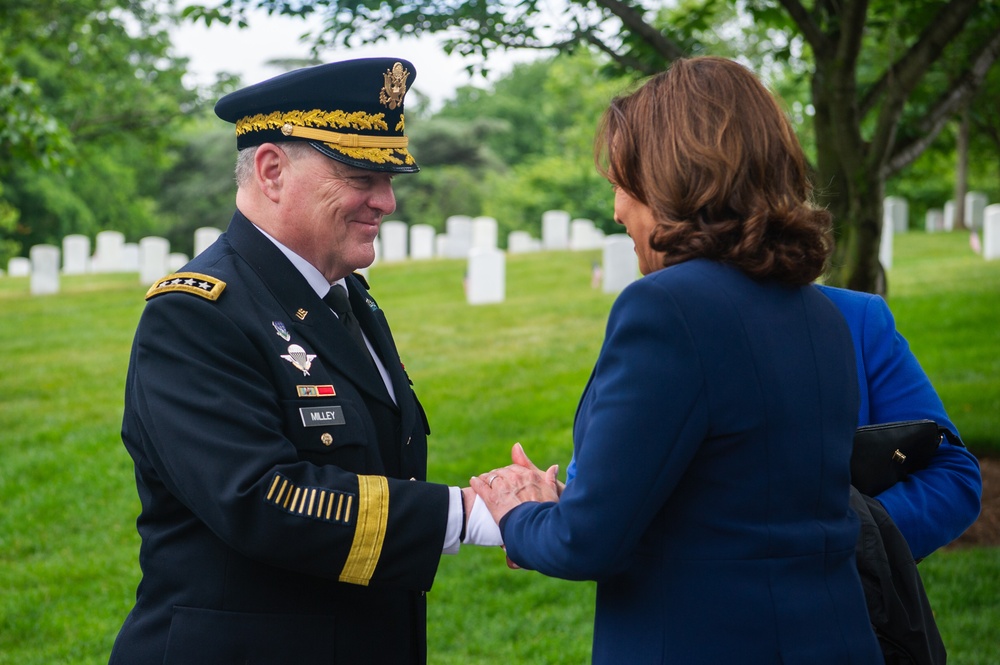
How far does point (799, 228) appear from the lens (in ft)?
6.52

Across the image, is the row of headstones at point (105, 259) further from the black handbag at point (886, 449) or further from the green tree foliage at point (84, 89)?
the black handbag at point (886, 449)

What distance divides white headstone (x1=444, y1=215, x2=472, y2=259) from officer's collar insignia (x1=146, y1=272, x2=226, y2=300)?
2212 cm

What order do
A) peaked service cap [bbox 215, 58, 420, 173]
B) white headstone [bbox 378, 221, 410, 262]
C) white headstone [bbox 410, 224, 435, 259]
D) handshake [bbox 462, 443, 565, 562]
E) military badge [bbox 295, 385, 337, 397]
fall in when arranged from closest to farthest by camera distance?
handshake [bbox 462, 443, 565, 562]
military badge [bbox 295, 385, 337, 397]
peaked service cap [bbox 215, 58, 420, 173]
white headstone [bbox 378, 221, 410, 262]
white headstone [bbox 410, 224, 435, 259]

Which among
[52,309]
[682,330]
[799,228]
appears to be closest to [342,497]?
[682,330]

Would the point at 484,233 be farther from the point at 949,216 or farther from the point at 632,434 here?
the point at 632,434

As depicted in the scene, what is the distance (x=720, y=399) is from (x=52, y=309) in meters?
17.7

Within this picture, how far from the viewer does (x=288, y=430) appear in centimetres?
242

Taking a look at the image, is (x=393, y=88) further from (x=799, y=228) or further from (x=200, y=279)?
(x=799, y=228)

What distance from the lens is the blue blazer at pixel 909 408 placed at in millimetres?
2457

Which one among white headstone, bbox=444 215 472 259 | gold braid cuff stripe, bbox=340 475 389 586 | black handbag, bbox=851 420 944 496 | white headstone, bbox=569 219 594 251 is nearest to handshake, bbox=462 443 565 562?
gold braid cuff stripe, bbox=340 475 389 586

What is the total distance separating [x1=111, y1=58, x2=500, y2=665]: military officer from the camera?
7.41ft

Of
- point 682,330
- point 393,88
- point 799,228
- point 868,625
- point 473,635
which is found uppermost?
point 393,88

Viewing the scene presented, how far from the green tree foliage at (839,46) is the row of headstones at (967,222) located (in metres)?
8.50

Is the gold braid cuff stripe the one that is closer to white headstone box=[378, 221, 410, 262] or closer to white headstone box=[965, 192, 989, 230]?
white headstone box=[378, 221, 410, 262]
